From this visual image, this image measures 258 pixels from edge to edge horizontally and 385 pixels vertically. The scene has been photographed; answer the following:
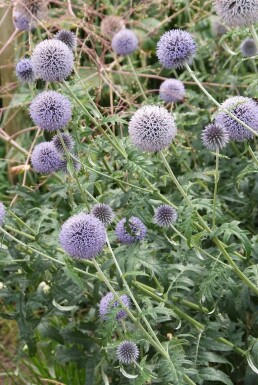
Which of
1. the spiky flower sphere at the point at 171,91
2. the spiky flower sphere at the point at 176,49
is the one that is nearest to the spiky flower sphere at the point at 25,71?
the spiky flower sphere at the point at 176,49

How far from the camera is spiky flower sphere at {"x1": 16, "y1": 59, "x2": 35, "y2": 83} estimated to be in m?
2.66

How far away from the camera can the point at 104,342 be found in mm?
2145

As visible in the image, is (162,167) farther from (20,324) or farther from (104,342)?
(104,342)

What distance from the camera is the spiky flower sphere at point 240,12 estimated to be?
2176mm

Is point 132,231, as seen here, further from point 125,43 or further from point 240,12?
point 125,43

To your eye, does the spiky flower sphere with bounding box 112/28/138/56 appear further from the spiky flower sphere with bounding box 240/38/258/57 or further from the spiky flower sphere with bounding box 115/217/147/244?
the spiky flower sphere with bounding box 115/217/147/244

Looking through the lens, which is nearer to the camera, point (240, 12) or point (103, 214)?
point (240, 12)

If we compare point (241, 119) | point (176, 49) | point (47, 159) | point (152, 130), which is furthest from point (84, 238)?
point (176, 49)

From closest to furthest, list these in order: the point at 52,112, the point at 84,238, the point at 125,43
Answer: the point at 84,238 < the point at 52,112 < the point at 125,43

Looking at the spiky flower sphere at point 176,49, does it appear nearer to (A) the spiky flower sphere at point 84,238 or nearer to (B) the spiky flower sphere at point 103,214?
(B) the spiky flower sphere at point 103,214

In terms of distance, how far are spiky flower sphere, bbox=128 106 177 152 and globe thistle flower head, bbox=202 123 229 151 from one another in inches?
6.4

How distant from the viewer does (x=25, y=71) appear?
267 cm

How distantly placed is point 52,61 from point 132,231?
1.96ft

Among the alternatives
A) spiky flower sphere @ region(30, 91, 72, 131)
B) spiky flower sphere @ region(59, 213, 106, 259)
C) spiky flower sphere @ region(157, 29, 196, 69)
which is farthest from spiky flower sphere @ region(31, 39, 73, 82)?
spiky flower sphere @ region(59, 213, 106, 259)
